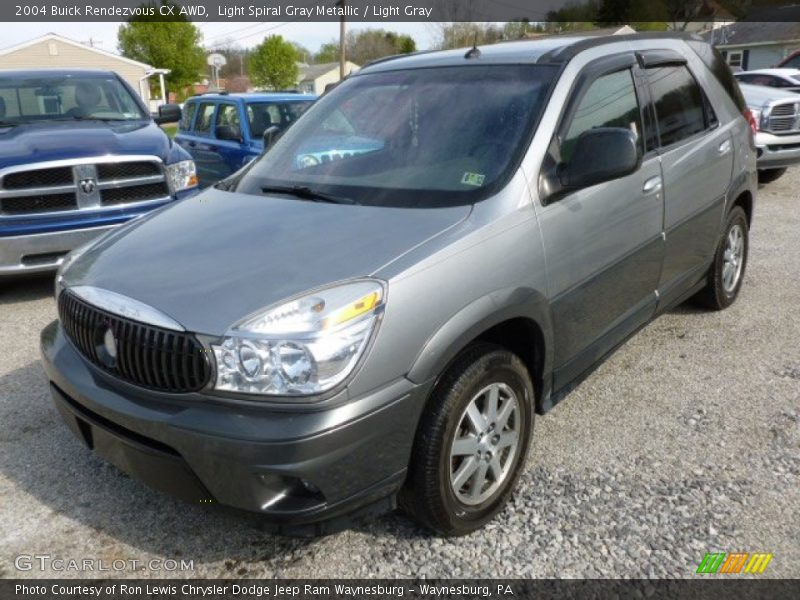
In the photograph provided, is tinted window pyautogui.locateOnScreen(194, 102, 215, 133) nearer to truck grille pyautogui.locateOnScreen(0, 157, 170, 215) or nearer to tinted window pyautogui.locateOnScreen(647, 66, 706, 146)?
truck grille pyautogui.locateOnScreen(0, 157, 170, 215)

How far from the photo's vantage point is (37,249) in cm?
512

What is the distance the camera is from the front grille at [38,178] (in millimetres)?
5086

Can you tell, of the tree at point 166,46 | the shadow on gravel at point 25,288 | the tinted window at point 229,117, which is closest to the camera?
the shadow on gravel at point 25,288

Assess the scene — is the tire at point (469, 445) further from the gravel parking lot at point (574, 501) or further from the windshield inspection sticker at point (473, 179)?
the windshield inspection sticker at point (473, 179)

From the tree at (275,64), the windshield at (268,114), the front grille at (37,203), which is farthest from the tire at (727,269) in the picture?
the tree at (275,64)

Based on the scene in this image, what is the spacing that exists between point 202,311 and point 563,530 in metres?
1.62

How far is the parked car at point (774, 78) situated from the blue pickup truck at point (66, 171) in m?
12.5

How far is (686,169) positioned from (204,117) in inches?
310

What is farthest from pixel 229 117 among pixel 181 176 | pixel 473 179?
pixel 473 179

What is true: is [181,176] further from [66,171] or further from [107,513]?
[107,513]

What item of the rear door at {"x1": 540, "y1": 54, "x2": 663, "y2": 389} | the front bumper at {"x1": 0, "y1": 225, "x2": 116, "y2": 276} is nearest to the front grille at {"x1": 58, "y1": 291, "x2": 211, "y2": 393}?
the rear door at {"x1": 540, "y1": 54, "x2": 663, "y2": 389}

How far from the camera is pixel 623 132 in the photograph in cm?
277

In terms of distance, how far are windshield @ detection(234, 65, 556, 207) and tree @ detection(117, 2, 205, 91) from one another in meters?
57.4

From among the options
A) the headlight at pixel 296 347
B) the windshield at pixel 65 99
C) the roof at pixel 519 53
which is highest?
the roof at pixel 519 53
